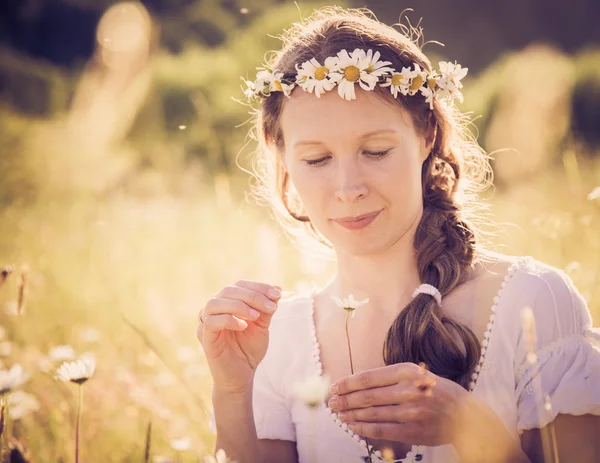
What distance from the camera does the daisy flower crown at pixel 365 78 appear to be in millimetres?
1962

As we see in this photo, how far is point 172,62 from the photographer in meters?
15.7

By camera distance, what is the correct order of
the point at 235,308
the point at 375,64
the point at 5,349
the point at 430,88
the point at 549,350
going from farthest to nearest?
the point at 5,349 → the point at 430,88 → the point at 375,64 → the point at 549,350 → the point at 235,308

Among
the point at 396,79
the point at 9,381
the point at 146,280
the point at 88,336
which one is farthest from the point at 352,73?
the point at 146,280

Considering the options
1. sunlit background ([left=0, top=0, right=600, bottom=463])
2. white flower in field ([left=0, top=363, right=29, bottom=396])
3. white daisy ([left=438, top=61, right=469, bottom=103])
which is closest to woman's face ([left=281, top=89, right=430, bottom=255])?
white daisy ([left=438, top=61, right=469, bottom=103])

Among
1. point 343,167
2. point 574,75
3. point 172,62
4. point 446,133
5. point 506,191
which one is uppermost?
point 172,62

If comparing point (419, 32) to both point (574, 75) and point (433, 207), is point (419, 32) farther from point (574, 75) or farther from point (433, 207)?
point (574, 75)

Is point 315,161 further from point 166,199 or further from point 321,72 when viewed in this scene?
point 166,199

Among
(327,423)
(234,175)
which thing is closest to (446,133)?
(327,423)

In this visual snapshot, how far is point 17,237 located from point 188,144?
236 inches

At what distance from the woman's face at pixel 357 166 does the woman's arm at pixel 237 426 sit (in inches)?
24.1

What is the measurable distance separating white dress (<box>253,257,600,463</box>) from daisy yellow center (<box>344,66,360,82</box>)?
808 mm

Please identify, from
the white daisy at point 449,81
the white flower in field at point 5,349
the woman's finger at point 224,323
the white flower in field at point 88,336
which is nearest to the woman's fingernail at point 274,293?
the woman's finger at point 224,323

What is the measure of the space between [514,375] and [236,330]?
0.86m

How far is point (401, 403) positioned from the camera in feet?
4.77
